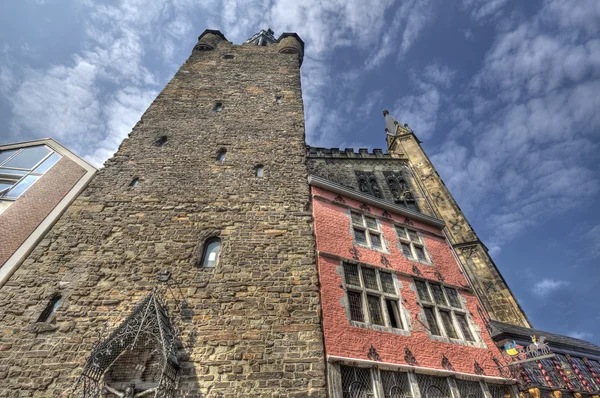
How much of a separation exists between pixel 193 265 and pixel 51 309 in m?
2.97

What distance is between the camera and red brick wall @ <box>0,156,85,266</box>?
7109mm

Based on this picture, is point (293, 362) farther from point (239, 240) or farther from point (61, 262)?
point (61, 262)

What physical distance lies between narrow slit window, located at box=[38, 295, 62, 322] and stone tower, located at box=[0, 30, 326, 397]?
0.02 m

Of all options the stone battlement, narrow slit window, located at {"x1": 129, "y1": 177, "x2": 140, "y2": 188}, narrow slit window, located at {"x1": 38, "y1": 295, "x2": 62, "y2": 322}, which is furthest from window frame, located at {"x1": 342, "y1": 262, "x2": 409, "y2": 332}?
the stone battlement

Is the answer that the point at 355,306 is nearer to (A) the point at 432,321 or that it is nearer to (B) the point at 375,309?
(B) the point at 375,309

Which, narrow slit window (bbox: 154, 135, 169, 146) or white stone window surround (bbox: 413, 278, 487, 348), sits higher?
narrow slit window (bbox: 154, 135, 169, 146)

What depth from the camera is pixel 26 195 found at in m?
8.08

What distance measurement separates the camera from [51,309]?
6254mm

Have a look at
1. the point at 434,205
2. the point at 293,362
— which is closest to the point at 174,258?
the point at 293,362

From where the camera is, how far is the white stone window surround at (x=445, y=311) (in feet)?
26.5

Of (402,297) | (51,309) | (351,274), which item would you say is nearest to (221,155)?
(351,274)

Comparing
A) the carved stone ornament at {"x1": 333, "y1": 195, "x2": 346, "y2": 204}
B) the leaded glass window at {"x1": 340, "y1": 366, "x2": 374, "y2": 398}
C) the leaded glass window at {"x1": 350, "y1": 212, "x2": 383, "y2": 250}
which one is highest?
the carved stone ornament at {"x1": 333, "y1": 195, "x2": 346, "y2": 204}

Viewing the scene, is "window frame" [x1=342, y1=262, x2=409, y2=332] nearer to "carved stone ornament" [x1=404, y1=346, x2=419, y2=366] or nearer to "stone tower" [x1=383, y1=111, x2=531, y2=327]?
"carved stone ornament" [x1=404, y1=346, x2=419, y2=366]

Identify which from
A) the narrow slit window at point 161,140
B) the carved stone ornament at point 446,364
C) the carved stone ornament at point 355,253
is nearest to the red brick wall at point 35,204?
the narrow slit window at point 161,140
